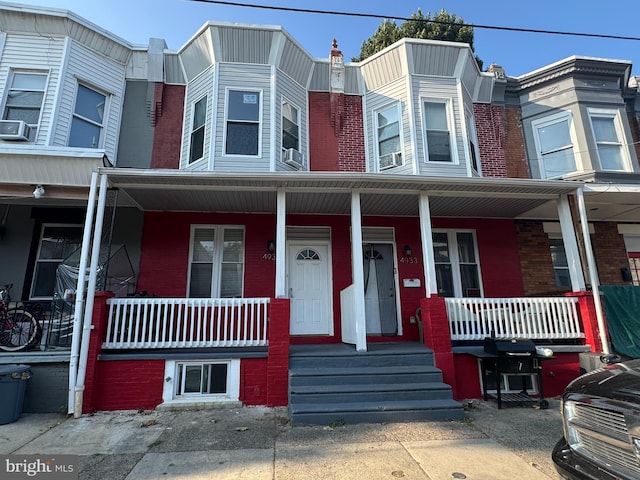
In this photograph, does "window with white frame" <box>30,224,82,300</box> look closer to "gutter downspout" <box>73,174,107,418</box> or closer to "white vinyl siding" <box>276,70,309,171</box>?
"gutter downspout" <box>73,174,107,418</box>

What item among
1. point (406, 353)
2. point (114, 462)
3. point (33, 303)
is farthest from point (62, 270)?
point (406, 353)

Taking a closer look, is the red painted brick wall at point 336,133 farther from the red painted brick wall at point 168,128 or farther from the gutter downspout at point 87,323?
the gutter downspout at point 87,323

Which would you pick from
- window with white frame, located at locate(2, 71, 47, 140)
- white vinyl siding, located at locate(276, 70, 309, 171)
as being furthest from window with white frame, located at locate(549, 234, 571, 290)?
window with white frame, located at locate(2, 71, 47, 140)

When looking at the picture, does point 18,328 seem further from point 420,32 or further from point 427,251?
point 420,32

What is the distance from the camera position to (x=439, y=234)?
26.6ft

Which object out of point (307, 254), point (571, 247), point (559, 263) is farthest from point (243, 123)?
point (559, 263)

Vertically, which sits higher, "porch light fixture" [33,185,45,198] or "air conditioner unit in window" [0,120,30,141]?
"air conditioner unit in window" [0,120,30,141]

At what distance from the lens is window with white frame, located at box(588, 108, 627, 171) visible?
845cm

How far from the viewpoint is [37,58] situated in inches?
291

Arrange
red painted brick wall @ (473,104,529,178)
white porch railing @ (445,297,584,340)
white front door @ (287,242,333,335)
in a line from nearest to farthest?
white porch railing @ (445,297,584,340)
white front door @ (287,242,333,335)
red painted brick wall @ (473,104,529,178)

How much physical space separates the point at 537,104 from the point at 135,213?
10010mm

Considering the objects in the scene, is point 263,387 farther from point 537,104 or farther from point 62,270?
point 537,104

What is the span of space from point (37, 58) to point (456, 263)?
1008 cm

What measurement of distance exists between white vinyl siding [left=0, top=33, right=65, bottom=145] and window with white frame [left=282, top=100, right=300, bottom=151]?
185 inches
